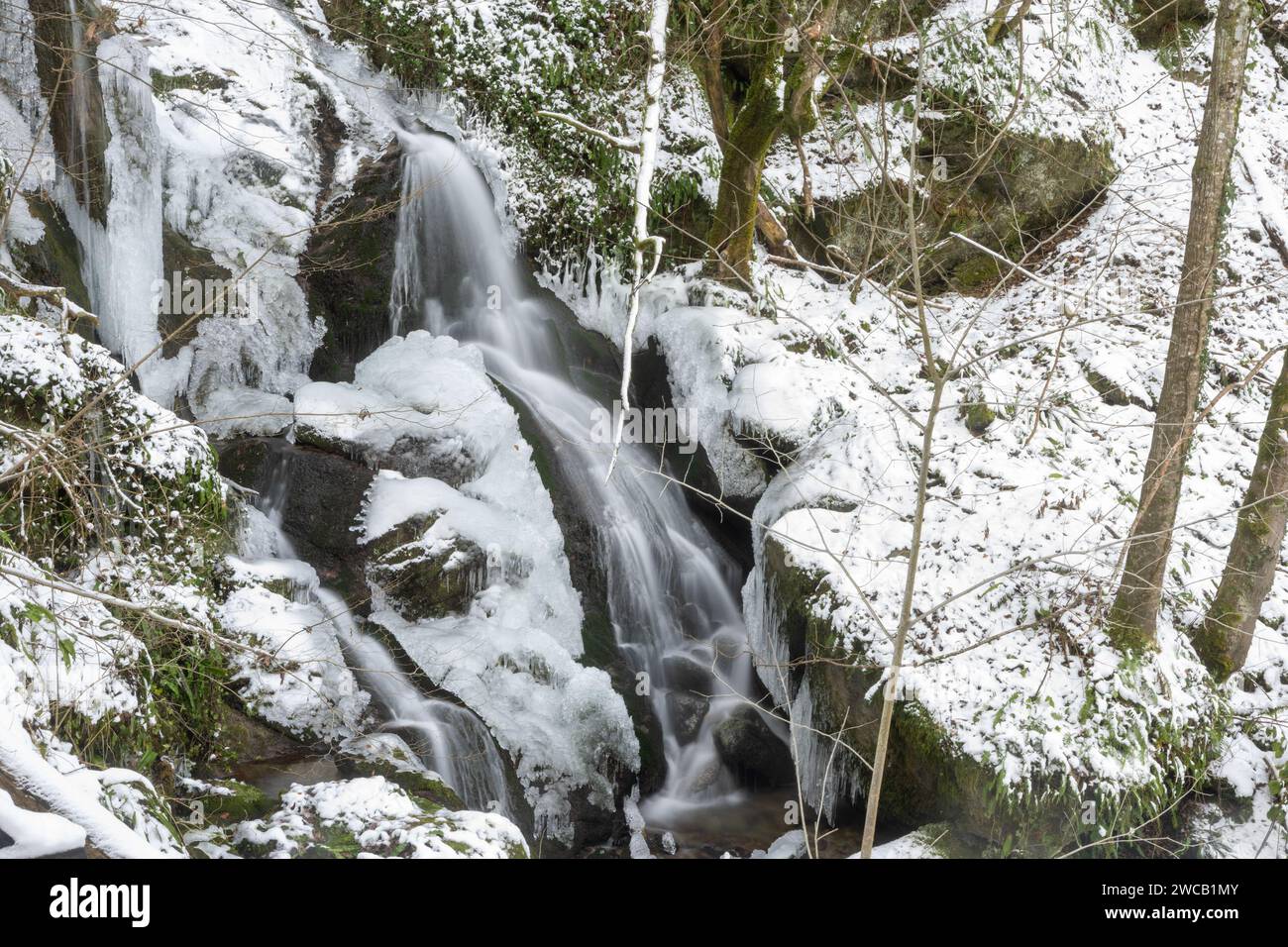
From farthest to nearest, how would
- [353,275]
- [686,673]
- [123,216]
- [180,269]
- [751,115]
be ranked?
[353,275]
[751,115]
[180,269]
[123,216]
[686,673]

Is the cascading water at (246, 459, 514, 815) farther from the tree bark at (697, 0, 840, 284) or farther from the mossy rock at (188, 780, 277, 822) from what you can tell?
the tree bark at (697, 0, 840, 284)

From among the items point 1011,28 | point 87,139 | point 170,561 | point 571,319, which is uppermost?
point 1011,28

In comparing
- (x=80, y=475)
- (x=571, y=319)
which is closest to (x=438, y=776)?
(x=80, y=475)

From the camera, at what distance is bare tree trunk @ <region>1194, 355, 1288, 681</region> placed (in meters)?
5.00

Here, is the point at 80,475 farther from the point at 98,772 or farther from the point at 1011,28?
the point at 1011,28

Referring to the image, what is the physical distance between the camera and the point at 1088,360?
6953 mm

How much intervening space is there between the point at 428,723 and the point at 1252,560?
492cm

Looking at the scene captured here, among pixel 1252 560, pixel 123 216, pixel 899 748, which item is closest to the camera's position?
pixel 899 748

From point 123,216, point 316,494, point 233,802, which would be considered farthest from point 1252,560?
point 123,216

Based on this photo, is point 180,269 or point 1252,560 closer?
point 1252,560

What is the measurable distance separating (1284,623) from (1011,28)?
21.1 feet

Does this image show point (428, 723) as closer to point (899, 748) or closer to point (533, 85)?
point (899, 748)

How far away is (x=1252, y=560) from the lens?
5.17m

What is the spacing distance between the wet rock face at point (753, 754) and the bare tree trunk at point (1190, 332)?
7.45 feet
